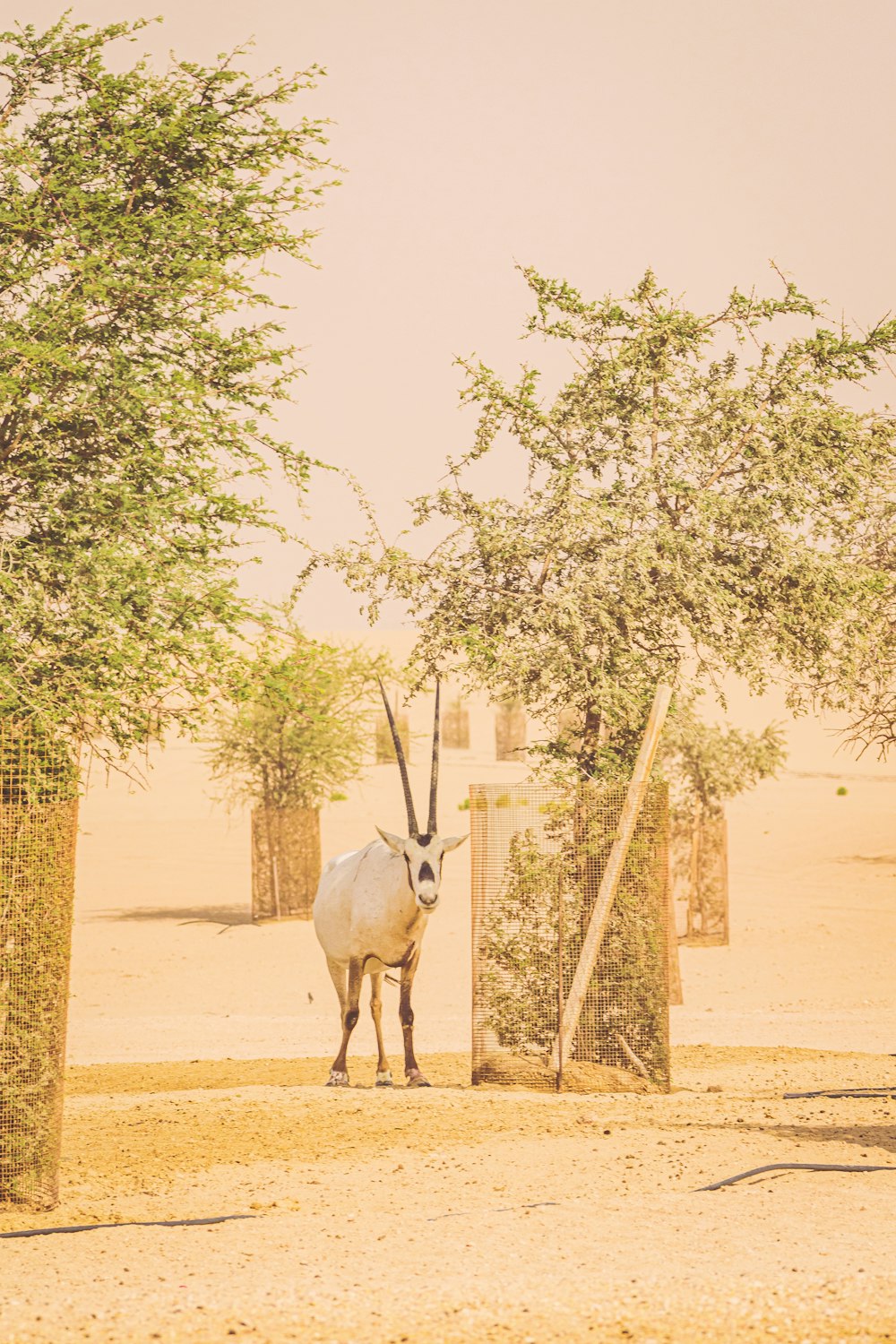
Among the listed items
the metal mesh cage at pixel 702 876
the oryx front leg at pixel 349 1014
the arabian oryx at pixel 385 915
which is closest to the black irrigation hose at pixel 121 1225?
the arabian oryx at pixel 385 915

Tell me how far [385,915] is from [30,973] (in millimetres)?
4958

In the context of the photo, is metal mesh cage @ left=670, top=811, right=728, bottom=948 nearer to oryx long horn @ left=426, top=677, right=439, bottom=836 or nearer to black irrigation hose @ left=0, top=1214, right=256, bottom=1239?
oryx long horn @ left=426, top=677, right=439, bottom=836

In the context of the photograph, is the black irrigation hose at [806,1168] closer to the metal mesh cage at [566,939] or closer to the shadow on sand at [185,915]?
the metal mesh cage at [566,939]

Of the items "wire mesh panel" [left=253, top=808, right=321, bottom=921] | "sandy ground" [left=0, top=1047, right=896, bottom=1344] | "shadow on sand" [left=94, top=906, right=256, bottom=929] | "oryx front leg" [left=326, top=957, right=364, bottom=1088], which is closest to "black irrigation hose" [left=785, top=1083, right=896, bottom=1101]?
"sandy ground" [left=0, top=1047, right=896, bottom=1344]

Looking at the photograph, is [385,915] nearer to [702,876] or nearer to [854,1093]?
[854,1093]

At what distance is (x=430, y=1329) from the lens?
6.31 m

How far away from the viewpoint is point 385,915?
1301 centimetres

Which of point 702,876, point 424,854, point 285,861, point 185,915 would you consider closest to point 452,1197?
point 424,854

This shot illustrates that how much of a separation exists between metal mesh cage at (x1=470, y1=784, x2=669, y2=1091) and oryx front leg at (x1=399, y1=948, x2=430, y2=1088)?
683 mm

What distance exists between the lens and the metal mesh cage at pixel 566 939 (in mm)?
12500

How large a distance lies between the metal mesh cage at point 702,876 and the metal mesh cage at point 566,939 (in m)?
13.4

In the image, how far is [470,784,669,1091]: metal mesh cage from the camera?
1250cm

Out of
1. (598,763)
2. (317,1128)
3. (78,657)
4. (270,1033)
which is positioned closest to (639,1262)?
(317,1128)

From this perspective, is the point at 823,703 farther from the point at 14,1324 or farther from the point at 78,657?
the point at 14,1324
